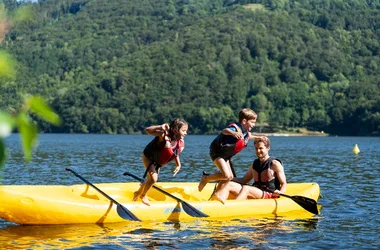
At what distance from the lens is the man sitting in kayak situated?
10.2 metres

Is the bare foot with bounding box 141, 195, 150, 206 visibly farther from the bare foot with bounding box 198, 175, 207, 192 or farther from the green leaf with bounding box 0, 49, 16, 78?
the green leaf with bounding box 0, 49, 16, 78

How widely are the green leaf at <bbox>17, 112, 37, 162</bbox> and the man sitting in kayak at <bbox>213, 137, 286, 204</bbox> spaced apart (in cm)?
899

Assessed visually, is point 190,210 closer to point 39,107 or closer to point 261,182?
point 261,182

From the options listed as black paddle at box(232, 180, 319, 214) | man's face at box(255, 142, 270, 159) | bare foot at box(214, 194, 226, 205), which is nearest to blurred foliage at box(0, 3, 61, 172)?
bare foot at box(214, 194, 226, 205)

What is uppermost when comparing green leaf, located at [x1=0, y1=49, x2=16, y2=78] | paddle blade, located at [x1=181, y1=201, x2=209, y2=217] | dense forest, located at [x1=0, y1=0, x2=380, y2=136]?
dense forest, located at [x1=0, y1=0, x2=380, y2=136]

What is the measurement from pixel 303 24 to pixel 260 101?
122 ft

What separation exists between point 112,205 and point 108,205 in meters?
0.06

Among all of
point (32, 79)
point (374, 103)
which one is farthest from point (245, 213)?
point (32, 79)

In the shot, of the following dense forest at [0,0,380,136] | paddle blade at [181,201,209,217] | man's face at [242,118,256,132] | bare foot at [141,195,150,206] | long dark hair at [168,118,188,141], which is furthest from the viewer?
dense forest at [0,0,380,136]

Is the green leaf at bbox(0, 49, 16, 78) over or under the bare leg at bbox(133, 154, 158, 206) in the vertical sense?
over

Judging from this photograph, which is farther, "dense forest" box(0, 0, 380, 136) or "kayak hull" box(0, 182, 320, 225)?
"dense forest" box(0, 0, 380, 136)

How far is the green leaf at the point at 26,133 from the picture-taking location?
1.13m

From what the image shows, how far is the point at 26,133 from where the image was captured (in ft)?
3.72

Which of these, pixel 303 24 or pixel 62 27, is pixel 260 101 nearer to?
pixel 303 24
